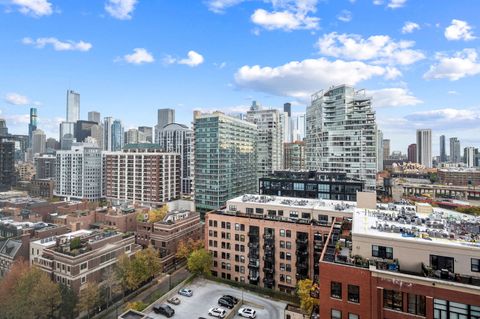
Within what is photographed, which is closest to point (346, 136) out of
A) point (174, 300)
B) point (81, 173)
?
point (174, 300)

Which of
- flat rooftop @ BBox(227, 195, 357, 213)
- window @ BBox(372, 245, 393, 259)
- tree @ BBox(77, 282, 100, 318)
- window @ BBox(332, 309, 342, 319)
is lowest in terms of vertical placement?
tree @ BBox(77, 282, 100, 318)

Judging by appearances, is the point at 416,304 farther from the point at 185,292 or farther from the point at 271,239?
the point at 185,292

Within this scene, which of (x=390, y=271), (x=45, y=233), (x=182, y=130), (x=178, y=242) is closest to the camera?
(x=390, y=271)

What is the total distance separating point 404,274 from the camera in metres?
24.1

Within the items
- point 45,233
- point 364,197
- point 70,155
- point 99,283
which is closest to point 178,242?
point 99,283

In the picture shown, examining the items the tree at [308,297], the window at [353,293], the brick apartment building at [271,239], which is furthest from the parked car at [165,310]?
the window at [353,293]

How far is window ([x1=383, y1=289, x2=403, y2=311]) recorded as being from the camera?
24188mm

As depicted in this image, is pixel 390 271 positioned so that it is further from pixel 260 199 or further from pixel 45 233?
pixel 45 233

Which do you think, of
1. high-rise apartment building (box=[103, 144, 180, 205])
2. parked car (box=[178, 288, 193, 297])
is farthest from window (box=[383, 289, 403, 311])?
high-rise apartment building (box=[103, 144, 180, 205])

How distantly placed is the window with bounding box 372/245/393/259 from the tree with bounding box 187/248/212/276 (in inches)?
1542

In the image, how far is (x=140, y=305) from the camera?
4762 cm

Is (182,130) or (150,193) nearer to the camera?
(150,193)

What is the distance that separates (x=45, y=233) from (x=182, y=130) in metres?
124

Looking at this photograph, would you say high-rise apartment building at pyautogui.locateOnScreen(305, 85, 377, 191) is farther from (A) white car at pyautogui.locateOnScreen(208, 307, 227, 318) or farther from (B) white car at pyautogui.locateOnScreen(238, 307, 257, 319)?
(A) white car at pyautogui.locateOnScreen(208, 307, 227, 318)
